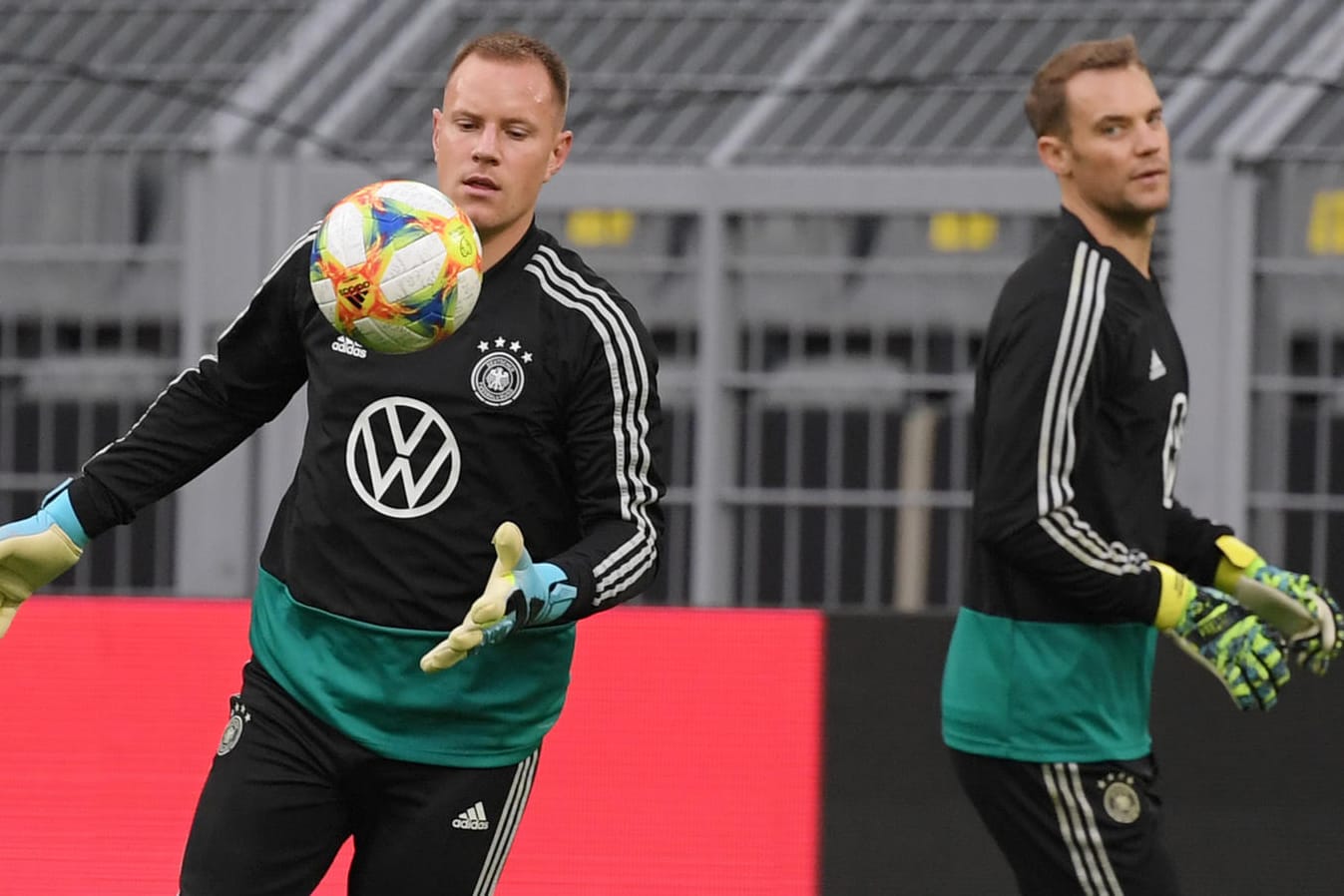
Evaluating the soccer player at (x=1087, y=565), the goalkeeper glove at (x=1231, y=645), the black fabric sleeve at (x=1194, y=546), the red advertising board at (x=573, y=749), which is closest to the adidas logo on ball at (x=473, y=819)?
the soccer player at (x=1087, y=565)

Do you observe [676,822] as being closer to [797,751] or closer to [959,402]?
[797,751]

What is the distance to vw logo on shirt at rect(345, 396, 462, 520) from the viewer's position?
3961 mm

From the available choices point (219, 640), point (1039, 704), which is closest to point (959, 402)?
point (219, 640)

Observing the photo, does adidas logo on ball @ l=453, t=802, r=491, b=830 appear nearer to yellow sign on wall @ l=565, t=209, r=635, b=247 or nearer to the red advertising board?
the red advertising board

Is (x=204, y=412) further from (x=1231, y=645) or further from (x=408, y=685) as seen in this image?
(x=1231, y=645)

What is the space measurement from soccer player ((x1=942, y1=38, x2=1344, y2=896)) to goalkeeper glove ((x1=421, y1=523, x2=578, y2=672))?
89 cm

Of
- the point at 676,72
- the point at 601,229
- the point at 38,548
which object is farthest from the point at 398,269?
the point at 676,72

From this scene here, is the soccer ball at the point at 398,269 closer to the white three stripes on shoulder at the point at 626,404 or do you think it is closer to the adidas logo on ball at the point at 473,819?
Answer: the white three stripes on shoulder at the point at 626,404

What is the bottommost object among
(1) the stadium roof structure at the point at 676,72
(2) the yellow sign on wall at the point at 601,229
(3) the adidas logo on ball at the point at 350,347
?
(3) the adidas logo on ball at the point at 350,347

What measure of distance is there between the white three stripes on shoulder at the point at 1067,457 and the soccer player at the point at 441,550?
0.65 meters

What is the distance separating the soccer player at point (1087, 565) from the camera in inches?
165

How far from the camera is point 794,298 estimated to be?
8.80 metres

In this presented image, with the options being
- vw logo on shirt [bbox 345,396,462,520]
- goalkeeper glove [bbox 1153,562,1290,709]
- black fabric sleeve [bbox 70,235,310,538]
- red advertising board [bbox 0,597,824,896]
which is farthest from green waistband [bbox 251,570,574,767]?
red advertising board [bbox 0,597,824,896]

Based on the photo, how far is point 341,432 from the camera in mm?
4023
